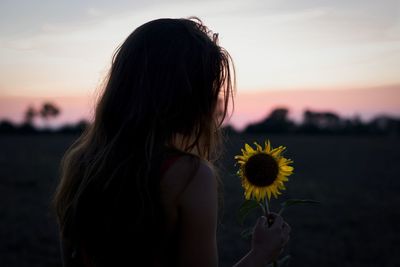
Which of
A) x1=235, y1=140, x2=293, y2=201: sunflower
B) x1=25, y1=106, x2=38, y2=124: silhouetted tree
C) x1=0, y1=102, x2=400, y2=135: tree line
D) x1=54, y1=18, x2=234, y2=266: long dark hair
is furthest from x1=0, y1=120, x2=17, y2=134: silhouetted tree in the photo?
x1=54, y1=18, x2=234, y2=266: long dark hair

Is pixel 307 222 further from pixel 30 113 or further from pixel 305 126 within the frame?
pixel 30 113

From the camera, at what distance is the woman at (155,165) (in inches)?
54.0

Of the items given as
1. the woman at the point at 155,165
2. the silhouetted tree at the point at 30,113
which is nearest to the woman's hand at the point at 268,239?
the woman at the point at 155,165

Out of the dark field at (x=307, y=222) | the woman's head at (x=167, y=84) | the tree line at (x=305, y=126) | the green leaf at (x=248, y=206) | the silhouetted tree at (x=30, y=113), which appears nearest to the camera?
the woman's head at (x=167, y=84)

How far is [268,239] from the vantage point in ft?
4.91

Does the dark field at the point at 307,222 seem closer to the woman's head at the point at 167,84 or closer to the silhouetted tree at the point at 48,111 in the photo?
the woman's head at the point at 167,84

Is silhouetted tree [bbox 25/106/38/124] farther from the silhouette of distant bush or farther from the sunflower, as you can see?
the sunflower

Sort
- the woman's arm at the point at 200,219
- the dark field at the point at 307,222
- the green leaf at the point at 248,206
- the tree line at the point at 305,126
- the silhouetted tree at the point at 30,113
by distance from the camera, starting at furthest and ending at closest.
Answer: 1. the silhouetted tree at the point at 30,113
2. the tree line at the point at 305,126
3. the dark field at the point at 307,222
4. the green leaf at the point at 248,206
5. the woman's arm at the point at 200,219

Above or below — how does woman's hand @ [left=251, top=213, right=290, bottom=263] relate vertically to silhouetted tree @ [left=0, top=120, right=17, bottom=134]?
above

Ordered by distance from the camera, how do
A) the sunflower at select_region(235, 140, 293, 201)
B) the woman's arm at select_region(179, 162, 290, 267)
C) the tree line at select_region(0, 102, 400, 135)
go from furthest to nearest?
the tree line at select_region(0, 102, 400, 135) < the sunflower at select_region(235, 140, 293, 201) < the woman's arm at select_region(179, 162, 290, 267)

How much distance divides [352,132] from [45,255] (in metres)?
55.6

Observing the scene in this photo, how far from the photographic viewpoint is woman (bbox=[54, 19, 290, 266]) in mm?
1372

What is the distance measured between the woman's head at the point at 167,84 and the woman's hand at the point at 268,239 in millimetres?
307

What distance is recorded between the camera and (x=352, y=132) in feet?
195
